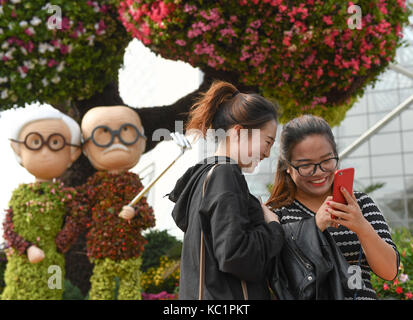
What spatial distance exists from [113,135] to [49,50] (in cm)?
104

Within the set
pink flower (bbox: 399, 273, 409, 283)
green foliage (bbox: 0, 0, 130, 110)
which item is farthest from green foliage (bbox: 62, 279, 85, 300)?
pink flower (bbox: 399, 273, 409, 283)

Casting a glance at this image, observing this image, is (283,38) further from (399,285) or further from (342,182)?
(342,182)

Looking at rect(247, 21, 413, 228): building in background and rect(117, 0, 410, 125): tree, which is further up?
rect(247, 21, 413, 228): building in background

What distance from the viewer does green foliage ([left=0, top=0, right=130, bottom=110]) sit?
4.53 meters

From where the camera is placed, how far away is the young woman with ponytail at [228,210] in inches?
49.4

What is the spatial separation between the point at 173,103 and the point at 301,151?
178 inches

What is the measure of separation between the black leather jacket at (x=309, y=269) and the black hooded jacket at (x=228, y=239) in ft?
0.21

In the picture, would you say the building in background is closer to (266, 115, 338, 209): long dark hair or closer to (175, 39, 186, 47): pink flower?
(175, 39, 186, 47): pink flower

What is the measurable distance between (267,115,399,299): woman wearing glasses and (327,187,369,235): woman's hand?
5cm

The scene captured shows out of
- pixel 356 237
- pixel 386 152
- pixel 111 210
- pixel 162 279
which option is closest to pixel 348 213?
pixel 356 237

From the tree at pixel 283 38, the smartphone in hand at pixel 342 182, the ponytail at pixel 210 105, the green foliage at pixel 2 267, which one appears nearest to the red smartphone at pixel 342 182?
the smartphone in hand at pixel 342 182

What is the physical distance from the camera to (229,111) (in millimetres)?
1555
